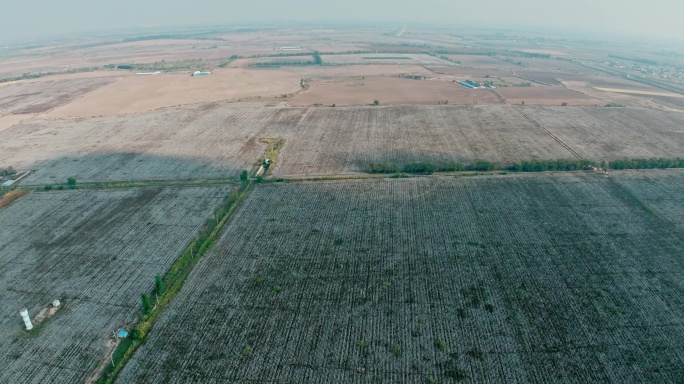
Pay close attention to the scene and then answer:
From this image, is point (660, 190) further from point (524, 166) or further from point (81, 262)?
point (81, 262)

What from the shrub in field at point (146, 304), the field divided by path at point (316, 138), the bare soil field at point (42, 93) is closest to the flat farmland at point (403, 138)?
the field divided by path at point (316, 138)

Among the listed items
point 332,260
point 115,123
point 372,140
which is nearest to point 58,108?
point 115,123

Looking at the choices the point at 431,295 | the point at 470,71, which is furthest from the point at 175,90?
the point at 431,295

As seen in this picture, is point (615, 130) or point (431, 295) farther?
point (615, 130)

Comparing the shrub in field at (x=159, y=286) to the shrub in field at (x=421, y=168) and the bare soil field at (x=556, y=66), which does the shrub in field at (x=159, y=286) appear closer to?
the shrub in field at (x=421, y=168)

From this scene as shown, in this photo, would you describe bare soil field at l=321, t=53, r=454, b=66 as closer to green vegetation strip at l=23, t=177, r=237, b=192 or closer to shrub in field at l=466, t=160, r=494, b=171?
shrub in field at l=466, t=160, r=494, b=171

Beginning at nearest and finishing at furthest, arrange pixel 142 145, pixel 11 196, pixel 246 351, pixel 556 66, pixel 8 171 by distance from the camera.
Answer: pixel 246 351
pixel 11 196
pixel 8 171
pixel 142 145
pixel 556 66

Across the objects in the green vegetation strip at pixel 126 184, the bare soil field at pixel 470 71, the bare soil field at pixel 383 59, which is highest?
the bare soil field at pixel 383 59
